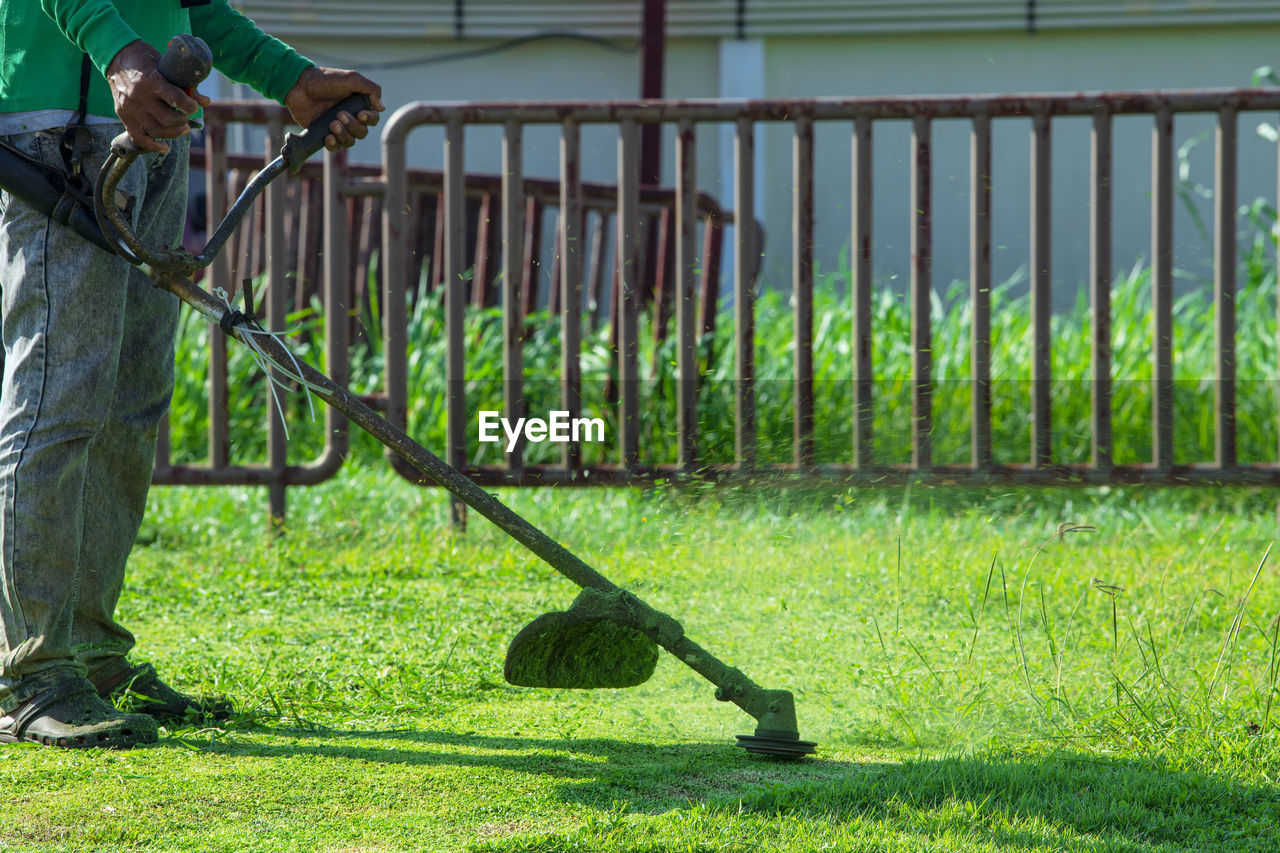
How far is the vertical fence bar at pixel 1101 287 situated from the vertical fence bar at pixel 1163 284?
13 cm

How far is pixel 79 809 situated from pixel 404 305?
2.26 m

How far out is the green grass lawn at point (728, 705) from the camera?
1772mm

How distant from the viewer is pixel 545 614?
2061 mm

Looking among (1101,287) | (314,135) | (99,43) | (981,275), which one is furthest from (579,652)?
(1101,287)

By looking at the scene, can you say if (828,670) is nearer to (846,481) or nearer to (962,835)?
(962,835)

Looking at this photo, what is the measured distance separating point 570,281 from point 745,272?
51cm

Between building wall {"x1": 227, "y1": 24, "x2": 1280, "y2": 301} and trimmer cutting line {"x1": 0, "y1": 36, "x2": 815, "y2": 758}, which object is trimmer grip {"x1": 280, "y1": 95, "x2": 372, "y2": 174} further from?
building wall {"x1": 227, "y1": 24, "x2": 1280, "y2": 301}

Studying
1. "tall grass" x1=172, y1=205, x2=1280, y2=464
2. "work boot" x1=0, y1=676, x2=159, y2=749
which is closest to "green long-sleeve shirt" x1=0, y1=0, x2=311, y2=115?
"work boot" x1=0, y1=676, x2=159, y2=749

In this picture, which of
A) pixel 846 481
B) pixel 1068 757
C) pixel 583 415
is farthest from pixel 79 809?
pixel 583 415

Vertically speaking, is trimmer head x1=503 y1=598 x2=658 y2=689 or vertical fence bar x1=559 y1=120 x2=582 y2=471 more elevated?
vertical fence bar x1=559 y1=120 x2=582 y2=471

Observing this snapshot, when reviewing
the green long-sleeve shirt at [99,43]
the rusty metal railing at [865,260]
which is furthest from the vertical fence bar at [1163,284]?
the green long-sleeve shirt at [99,43]

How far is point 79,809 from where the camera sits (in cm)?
182

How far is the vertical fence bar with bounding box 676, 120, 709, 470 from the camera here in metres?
3.77

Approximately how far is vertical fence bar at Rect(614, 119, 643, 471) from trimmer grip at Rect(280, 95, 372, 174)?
1.44m
